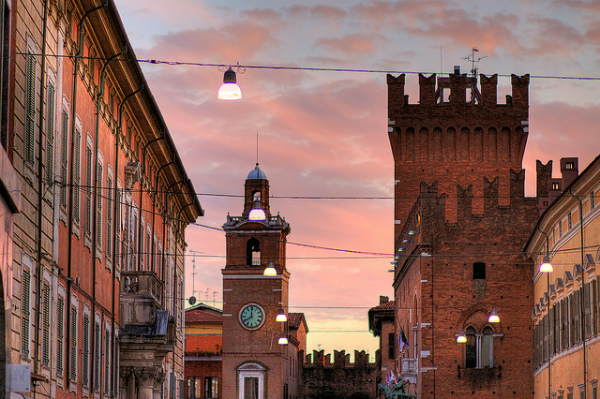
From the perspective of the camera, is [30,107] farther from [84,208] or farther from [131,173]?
[131,173]

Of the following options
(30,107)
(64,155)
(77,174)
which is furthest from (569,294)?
(30,107)

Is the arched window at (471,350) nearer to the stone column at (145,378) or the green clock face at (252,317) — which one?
the stone column at (145,378)

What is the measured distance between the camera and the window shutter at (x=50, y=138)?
58.8ft

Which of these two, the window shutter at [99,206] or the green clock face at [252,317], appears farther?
the green clock face at [252,317]

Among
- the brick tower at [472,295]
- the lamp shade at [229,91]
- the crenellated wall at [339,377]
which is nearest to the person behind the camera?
the lamp shade at [229,91]

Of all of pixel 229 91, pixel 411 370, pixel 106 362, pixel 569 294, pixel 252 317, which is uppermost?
pixel 252 317

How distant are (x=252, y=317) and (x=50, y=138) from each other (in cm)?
6536

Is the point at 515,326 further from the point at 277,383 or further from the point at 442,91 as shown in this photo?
the point at 277,383

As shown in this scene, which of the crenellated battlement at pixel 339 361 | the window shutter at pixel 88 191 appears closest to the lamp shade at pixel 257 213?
the crenellated battlement at pixel 339 361

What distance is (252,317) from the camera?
82.9 meters

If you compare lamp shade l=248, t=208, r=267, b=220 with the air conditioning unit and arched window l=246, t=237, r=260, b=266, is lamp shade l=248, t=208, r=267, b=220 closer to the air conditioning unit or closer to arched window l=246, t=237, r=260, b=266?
arched window l=246, t=237, r=260, b=266

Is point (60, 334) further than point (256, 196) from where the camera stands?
No

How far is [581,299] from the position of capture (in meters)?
33.0

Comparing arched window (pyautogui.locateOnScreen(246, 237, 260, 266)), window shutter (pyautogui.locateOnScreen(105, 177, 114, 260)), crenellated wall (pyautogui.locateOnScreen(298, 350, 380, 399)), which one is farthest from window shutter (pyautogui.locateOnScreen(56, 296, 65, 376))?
crenellated wall (pyautogui.locateOnScreen(298, 350, 380, 399))
